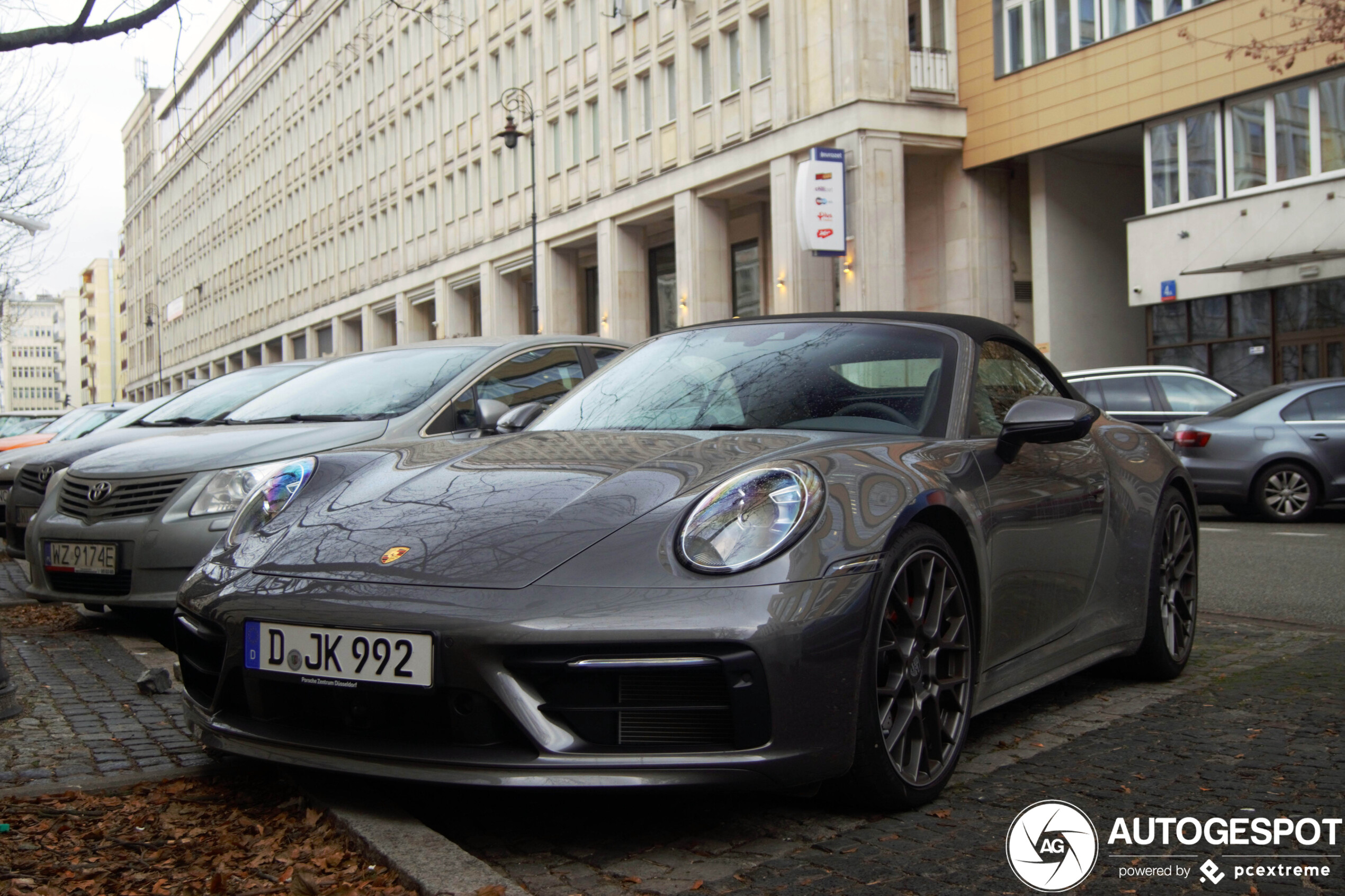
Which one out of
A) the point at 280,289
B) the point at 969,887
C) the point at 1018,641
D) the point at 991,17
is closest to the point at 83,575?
the point at 1018,641

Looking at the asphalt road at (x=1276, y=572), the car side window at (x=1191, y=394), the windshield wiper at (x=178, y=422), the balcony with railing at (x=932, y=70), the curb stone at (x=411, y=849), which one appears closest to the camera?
the curb stone at (x=411, y=849)

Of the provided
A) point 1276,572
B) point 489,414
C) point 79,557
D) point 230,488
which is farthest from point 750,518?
point 1276,572

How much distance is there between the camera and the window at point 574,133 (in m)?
41.9

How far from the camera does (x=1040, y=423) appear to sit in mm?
3980

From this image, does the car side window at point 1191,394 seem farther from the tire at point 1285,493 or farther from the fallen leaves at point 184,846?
the fallen leaves at point 184,846

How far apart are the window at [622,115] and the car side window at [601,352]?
106 ft

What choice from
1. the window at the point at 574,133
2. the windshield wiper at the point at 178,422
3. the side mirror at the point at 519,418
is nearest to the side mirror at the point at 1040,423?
the side mirror at the point at 519,418

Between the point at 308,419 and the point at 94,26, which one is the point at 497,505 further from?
the point at 94,26

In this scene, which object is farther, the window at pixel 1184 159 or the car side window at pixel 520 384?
the window at pixel 1184 159

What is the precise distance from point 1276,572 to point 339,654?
25.0 feet

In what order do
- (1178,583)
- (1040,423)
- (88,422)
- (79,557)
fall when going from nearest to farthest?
1. (1040,423)
2. (1178,583)
3. (79,557)
4. (88,422)

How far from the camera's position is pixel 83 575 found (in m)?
6.33

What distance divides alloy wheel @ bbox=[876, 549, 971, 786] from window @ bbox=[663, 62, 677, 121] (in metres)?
34.5

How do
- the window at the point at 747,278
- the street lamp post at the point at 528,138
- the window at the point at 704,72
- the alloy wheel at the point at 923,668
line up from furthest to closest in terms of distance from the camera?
the window at the point at 747,278, the window at the point at 704,72, the street lamp post at the point at 528,138, the alloy wheel at the point at 923,668
